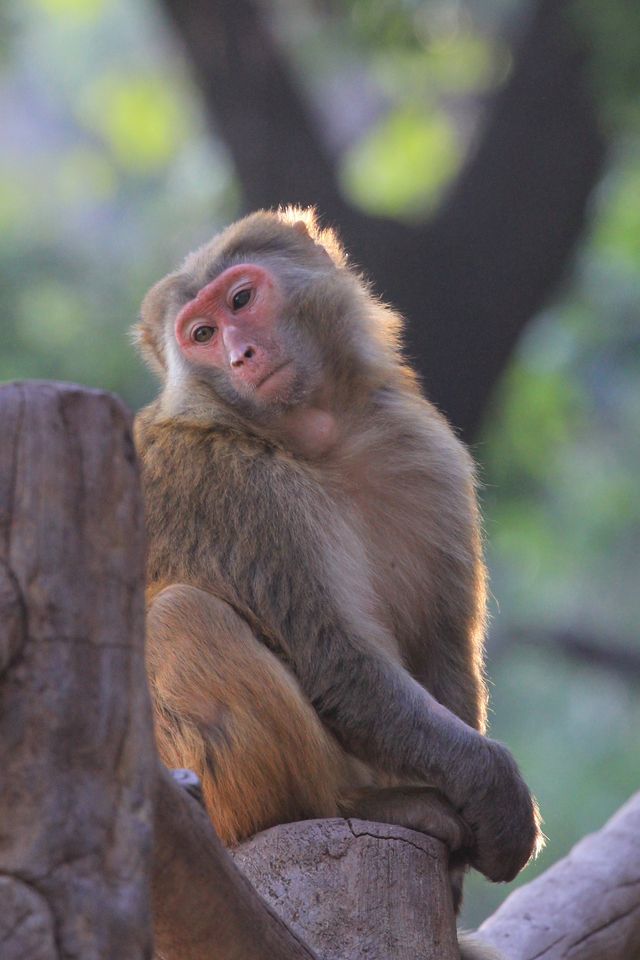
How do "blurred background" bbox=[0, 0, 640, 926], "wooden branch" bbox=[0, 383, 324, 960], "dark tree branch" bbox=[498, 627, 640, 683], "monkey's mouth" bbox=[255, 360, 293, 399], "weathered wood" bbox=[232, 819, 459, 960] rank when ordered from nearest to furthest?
1. "wooden branch" bbox=[0, 383, 324, 960]
2. "weathered wood" bbox=[232, 819, 459, 960]
3. "monkey's mouth" bbox=[255, 360, 293, 399]
4. "blurred background" bbox=[0, 0, 640, 926]
5. "dark tree branch" bbox=[498, 627, 640, 683]

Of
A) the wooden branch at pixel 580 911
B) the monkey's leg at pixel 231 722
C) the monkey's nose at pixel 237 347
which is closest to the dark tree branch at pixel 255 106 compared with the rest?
the monkey's nose at pixel 237 347

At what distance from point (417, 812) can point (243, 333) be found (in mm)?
1187

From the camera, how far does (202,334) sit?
333 centimetres

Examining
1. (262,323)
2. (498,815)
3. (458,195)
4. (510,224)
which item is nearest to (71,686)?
(498,815)

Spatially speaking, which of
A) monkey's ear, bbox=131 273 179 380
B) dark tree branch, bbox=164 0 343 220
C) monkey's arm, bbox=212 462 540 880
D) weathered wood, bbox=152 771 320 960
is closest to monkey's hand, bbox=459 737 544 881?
monkey's arm, bbox=212 462 540 880

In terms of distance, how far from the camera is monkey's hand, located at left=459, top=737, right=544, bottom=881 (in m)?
2.88

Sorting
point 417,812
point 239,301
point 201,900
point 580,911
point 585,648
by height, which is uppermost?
point 239,301

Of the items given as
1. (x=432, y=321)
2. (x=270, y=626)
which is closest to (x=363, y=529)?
(x=270, y=626)

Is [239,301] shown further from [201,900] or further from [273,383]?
[201,900]

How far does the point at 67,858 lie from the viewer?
1.51m

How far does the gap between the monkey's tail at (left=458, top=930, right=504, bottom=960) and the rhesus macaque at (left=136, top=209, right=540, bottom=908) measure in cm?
18

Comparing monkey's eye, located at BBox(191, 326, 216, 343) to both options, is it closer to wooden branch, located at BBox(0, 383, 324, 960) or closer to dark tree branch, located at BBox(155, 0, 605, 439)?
wooden branch, located at BBox(0, 383, 324, 960)

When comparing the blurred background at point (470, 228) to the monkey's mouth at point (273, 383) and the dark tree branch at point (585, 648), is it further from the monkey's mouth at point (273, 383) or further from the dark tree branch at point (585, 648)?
the monkey's mouth at point (273, 383)

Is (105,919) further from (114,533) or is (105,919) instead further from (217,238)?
(217,238)
